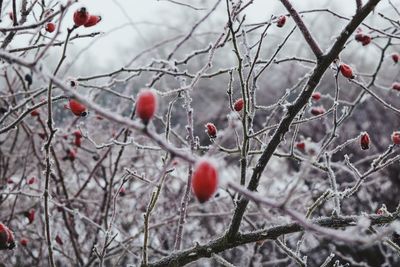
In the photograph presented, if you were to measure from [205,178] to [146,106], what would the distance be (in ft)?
0.47

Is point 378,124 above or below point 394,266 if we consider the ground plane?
above

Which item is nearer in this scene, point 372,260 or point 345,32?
point 345,32

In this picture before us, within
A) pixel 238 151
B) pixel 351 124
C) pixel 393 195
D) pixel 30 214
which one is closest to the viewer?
pixel 238 151

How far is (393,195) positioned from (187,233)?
2.20 meters

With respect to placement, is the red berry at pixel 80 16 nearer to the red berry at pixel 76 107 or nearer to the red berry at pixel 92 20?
the red berry at pixel 92 20

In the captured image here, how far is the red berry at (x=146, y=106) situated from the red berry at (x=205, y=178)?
0.11m

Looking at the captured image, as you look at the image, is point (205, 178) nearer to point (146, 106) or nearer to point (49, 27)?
point (146, 106)

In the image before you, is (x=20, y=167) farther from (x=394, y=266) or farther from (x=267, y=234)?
(x=394, y=266)

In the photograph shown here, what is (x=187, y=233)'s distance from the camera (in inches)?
183

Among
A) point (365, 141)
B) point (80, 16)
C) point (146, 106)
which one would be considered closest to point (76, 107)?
point (80, 16)

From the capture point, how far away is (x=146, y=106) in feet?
2.41

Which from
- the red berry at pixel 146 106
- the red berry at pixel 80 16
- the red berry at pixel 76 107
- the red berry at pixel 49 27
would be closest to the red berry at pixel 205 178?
the red berry at pixel 146 106

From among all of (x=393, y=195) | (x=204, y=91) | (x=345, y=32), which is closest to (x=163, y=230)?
(x=393, y=195)

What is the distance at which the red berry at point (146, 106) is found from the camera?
2.38 feet
